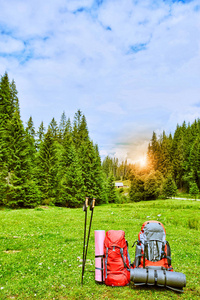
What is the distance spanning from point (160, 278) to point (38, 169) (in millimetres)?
30766

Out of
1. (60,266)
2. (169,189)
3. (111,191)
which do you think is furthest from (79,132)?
(60,266)

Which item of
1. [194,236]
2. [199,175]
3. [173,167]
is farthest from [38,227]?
[173,167]

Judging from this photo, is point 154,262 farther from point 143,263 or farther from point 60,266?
point 60,266

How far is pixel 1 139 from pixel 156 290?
24809 mm

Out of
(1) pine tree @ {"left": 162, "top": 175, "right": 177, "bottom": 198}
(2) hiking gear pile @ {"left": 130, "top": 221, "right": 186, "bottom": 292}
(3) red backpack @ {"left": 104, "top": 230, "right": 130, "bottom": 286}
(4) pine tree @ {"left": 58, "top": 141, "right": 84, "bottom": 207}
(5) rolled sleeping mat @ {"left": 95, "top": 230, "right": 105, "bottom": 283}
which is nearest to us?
(2) hiking gear pile @ {"left": 130, "top": 221, "right": 186, "bottom": 292}

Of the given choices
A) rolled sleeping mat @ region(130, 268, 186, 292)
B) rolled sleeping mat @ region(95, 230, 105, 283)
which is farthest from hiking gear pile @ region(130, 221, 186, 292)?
rolled sleeping mat @ region(95, 230, 105, 283)

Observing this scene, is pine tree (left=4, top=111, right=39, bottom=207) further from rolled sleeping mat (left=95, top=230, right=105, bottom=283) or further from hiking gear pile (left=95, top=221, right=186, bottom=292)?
hiking gear pile (left=95, top=221, right=186, bottom=292)

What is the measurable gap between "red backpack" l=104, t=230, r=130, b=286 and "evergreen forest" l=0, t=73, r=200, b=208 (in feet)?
72.8

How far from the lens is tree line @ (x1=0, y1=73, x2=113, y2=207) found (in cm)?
2562

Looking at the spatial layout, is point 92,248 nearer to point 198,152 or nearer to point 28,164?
point 28,164

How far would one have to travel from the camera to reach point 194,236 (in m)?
11.0

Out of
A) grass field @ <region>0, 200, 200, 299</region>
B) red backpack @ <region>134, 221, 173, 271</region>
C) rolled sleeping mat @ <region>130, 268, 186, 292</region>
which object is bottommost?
grass field @ <region>0, 200, 200, 299</region>

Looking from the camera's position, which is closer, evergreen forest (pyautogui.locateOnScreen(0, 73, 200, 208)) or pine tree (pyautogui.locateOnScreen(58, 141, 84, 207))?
evergreen forest (pyautogui.locateOnScreen(0, 73, 200, 208))

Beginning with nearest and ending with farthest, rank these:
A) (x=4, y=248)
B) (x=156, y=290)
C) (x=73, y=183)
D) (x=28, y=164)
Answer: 1. (x=156, y=290)
2. (x=4, y=248)
3. (x=28, y=164)
4. (x=73, y=183)
